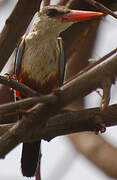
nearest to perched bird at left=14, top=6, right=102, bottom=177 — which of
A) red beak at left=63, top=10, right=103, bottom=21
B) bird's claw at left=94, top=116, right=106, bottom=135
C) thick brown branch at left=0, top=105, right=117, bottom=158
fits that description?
red beak at left=63, top=10, right=103, bottom=21

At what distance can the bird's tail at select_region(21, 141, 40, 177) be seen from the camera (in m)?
3.75

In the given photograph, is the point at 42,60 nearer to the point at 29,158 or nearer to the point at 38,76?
the point at 38,76

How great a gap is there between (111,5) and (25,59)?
0.94 metres

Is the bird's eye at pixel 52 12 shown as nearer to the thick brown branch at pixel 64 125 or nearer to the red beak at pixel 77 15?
the red beak at pixel 77 15

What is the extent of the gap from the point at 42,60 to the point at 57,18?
547mm

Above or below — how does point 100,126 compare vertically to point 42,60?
above

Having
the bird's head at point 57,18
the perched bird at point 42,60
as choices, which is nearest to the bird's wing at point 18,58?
the perched bird at point 42,60

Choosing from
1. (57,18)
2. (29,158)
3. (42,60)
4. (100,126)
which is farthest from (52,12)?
(100,126)

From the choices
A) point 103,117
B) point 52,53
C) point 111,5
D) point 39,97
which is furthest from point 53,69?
point 39,97

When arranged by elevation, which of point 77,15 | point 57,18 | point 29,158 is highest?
point 77,15

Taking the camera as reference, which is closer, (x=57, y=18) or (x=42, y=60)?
(x=42, y=60)

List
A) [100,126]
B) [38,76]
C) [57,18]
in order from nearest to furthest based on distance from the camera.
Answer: [100,126] → [38,76] → [57,18]

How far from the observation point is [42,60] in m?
3.94

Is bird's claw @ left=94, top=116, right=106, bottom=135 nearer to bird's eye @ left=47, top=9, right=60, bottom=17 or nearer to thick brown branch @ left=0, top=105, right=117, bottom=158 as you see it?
thick brown branch @ left=0, top=105, right=117, bottom=158
